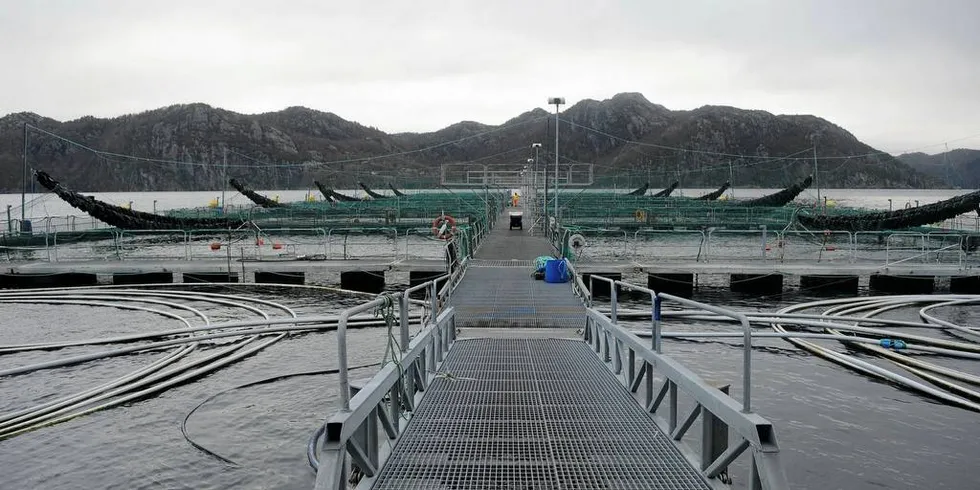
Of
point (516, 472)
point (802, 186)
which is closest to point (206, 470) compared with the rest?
point (516, 472)

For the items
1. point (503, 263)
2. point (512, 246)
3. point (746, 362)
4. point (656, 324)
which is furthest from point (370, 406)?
point (512, 246)

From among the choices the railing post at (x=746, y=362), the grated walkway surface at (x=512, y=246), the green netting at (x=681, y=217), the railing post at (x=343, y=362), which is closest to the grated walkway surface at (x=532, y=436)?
the railing post at (x=746, y=362)

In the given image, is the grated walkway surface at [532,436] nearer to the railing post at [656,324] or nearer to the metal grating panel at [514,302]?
the railing post at [656,324]

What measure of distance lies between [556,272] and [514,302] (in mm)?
3099

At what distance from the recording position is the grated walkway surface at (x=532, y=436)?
6.00m

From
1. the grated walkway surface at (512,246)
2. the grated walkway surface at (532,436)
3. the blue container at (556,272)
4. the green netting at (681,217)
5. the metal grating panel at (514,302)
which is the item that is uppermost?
the green netting at (681,217)

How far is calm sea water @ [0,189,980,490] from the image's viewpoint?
31.7ft

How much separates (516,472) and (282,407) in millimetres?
7586

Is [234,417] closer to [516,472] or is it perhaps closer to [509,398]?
[509,398]

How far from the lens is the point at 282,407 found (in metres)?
12.4

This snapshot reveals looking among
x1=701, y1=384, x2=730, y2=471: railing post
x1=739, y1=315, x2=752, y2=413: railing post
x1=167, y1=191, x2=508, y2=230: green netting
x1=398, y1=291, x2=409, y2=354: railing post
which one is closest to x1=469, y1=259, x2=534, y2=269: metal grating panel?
x1=398, y1=291, x2=409, y2=354: railing post

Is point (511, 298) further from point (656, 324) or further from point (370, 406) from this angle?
point (370, 406)

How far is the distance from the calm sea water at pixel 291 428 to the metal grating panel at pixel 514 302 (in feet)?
9.74

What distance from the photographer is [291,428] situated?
37.2 ft
